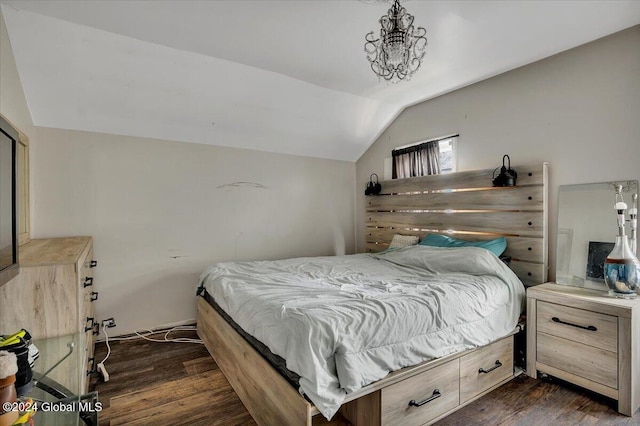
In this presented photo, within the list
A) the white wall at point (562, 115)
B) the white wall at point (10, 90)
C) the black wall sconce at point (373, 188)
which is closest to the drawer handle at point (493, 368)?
the white wall at point (562, 115)

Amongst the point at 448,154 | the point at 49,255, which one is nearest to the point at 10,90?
the point at 49,255

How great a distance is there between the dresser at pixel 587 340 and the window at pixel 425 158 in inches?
62.2

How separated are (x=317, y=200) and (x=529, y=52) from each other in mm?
2712

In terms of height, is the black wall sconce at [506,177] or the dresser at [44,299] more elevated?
the black wall sconce at [506,177]

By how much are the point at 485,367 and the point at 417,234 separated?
1756mm

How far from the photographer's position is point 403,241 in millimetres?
3570

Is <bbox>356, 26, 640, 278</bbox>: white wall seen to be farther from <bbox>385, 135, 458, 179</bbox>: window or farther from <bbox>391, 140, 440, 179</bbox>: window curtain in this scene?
<bbox>391, 140, 440, 179</bbox>: window curtain

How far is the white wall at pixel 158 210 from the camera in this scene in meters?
2.80

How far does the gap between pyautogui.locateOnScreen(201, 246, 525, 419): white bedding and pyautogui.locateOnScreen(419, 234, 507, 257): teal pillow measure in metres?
0.30

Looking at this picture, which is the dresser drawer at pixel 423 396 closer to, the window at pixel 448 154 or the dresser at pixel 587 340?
the dresser at pixel 587 340

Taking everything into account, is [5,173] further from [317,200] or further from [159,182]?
[317,200]

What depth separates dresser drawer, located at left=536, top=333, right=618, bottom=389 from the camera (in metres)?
1.89

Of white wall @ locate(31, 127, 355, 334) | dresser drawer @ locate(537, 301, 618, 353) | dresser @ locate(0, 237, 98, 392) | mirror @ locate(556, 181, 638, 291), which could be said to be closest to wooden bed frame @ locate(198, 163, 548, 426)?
mirror @ locate(556, 181, 638, 291)

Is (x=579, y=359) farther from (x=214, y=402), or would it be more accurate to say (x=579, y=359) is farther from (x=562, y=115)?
(x=214, y=402)
